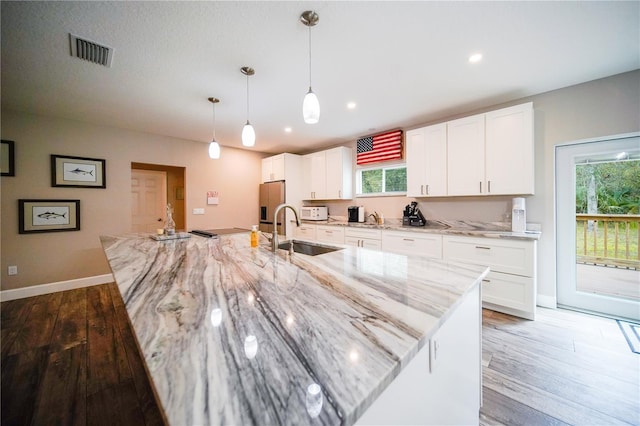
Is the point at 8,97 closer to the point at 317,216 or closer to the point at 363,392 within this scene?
the point at 317,216

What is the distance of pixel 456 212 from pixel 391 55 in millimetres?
2267

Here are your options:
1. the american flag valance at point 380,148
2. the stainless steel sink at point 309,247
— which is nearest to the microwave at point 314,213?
the american flag valance at point 380,148

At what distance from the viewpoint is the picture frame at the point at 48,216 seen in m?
3.24

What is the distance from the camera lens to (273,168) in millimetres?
5176

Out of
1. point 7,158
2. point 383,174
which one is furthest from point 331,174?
point 7,158

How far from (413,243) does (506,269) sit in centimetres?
99

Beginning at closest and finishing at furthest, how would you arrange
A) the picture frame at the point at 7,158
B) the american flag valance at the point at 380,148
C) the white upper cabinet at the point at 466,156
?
→ the white upper cabinet at the point at 466,156 < the picture frame at the point at 7,158 < the american flag valance at the point at 380,148

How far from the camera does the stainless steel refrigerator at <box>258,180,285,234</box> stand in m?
4.95

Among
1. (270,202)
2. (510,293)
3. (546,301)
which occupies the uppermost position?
(270,202)

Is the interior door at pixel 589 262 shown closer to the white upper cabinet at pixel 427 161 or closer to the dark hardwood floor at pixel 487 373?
the dark hardwood floor at pixel 487 373

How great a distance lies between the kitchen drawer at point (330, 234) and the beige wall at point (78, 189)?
2.20 m

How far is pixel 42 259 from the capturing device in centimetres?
338

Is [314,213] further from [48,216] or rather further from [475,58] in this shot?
[48,216]

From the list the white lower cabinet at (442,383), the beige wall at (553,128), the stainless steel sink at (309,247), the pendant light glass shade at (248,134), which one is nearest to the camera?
the white lower cabinet at (442,383)
